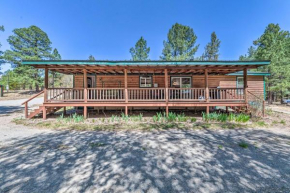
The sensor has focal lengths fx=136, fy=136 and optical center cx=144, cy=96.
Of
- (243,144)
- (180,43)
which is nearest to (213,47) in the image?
(180,43)

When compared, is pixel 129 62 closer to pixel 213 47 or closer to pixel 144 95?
pixel 144 95

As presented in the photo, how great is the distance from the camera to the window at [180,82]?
11.4m

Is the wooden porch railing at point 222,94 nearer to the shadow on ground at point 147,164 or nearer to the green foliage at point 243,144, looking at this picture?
the shadow on ground at point 147,164

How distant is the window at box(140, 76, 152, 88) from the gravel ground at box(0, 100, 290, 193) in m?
6.45

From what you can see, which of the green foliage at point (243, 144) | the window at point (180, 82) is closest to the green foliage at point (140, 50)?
the window at point (180, 82)

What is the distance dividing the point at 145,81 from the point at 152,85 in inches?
26.3

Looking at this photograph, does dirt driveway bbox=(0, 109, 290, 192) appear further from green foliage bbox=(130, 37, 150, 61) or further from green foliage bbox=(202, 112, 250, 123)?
green foliage bbox=(130, 37, 150, 61)

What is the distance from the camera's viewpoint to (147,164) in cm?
312

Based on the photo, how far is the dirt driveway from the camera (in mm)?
2400

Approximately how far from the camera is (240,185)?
2381mm

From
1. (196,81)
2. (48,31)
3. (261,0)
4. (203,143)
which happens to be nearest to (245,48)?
(261,0)

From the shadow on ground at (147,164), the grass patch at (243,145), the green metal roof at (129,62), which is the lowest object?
the shadow on ground at (147,164)

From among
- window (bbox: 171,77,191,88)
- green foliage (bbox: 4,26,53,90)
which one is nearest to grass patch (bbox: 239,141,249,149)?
window (bbox: 171,77,191,88)

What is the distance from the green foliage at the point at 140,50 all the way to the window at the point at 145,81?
17.7m
